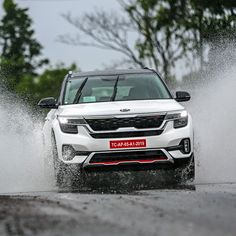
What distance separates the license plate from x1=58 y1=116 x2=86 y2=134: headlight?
1.54 ft

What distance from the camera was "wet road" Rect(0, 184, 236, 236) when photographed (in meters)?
6.66

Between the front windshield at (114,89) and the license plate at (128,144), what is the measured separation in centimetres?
118

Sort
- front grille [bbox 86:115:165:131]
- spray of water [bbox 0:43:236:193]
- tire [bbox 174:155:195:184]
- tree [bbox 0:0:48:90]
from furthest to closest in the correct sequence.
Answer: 1. tree [bbox 0:0:48:90]
2. spray of water [bbox 0:43:236:193]
3. tire [bbox 174:155:195:184]
4. front grille [bbox 86:115:165:131]

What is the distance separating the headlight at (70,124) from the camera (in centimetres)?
1130

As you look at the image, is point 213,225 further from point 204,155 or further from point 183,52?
point 183,52

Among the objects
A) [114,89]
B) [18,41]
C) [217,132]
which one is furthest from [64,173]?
[18,41]

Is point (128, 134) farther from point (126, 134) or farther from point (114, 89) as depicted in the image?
point (114, 89)

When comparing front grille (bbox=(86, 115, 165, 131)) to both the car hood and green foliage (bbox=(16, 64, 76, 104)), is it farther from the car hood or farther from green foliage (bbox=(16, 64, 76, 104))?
green foliage (bbox=(16, 64, 76, 104))

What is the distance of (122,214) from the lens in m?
7.54

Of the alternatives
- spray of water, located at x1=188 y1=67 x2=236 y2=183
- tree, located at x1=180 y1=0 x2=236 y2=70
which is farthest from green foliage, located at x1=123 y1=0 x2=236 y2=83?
spray of water, located at x1=188 y1=67 x2=236 y2=183

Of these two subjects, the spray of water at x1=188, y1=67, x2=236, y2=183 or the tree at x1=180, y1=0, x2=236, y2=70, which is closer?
the spray of water at x1=188, y1=67, x2=236, y2=183

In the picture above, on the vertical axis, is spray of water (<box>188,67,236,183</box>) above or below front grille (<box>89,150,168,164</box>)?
below

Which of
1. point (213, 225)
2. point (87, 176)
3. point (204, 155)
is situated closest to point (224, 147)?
point (204, 155)

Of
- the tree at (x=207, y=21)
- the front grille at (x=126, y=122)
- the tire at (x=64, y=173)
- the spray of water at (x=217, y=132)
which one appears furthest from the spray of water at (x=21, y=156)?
the tree at (x=207, y=21)
